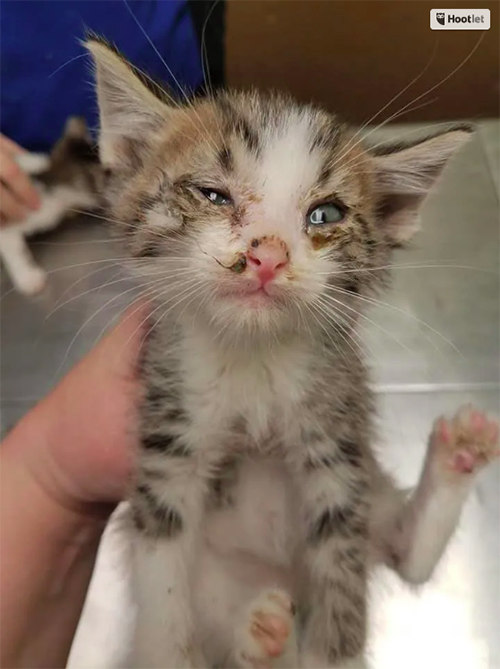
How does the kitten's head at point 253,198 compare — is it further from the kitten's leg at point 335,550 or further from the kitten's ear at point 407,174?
the kitten's leg at point 335,550

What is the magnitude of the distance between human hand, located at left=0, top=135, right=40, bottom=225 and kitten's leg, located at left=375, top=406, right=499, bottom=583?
2.90 feet

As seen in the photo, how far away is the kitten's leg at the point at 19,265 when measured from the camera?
4.82 ft

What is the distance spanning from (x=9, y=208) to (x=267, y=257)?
0.91 meters

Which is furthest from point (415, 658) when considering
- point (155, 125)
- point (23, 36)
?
point (23, 36)

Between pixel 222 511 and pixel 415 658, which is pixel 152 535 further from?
pixel 415 658

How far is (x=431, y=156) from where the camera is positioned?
2.75 ft

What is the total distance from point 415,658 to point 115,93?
868 millimetres

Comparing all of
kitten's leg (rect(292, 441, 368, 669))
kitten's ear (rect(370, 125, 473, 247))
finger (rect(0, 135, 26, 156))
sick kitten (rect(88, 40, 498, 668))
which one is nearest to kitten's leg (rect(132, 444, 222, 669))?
sick kitten (rect(88, 40, 498, 668))

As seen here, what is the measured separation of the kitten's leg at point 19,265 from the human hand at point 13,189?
3 centimetres

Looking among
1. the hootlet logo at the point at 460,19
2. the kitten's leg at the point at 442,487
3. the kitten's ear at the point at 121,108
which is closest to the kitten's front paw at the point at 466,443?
the kitten's leg at the point at 442,487

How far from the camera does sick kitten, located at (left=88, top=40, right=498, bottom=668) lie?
2.52 feet

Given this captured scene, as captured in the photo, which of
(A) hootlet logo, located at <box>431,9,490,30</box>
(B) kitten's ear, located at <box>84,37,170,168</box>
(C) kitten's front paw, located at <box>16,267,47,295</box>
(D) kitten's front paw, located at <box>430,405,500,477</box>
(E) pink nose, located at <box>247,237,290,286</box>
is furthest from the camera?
(C) kitten's front paw, located at <box>16,267,47,295</box>

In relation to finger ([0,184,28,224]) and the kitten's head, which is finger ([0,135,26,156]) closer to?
finger ([0,184,28,224])

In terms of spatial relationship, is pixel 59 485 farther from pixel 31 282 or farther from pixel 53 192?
pixel 53 192
